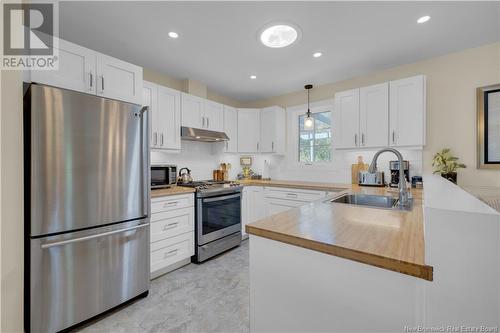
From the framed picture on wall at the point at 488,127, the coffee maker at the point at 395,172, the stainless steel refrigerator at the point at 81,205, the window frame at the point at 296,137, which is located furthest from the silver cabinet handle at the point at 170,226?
the framed picture on wall at the point at 488,127

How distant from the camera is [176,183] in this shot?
305 centimetres

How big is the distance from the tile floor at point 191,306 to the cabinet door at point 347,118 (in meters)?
2.18

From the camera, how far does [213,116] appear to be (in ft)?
11.3

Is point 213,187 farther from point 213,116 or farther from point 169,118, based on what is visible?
point 213,116

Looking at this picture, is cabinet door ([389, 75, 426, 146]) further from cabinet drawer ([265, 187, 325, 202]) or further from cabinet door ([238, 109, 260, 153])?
cabinet door ([238, 109, 260, 153])

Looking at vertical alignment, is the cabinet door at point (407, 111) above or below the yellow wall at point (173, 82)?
below

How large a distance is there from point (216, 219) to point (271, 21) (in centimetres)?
231

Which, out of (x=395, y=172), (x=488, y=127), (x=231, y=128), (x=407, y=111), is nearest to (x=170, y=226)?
(x=231, y=128)

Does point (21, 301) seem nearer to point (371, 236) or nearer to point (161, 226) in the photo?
point (161, 226)

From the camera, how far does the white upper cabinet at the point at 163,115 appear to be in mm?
2614

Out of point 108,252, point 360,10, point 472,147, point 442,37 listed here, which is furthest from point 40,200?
point 472,147

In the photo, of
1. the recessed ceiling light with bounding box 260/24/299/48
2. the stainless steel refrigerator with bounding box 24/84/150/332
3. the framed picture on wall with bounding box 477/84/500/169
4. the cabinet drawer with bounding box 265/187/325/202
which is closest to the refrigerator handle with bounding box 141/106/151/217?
the stainless steel refrigerator with bounding box 24/84/150/332

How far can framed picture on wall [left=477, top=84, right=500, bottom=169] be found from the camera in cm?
224

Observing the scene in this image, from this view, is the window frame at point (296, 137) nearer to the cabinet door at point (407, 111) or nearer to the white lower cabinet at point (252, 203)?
the white lower cabinet at point (252, 203)
